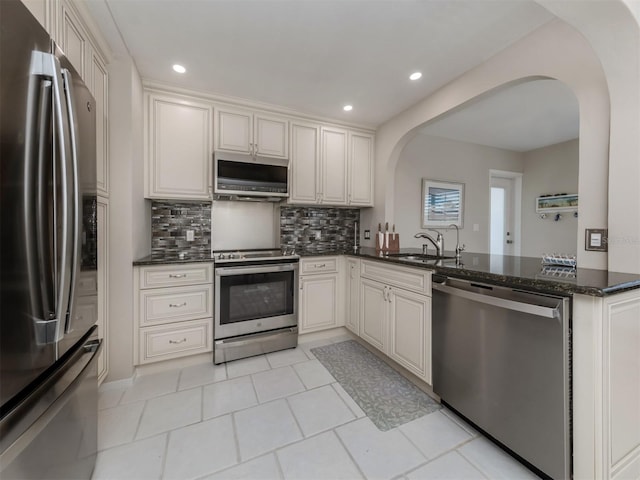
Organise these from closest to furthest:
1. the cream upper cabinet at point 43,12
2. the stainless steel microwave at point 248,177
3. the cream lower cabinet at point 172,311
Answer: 1. the cream upper cabinet at point 43,12
2. the cream lower cabinet at point 172,311
3. the stainless steel microwave at point 248,177

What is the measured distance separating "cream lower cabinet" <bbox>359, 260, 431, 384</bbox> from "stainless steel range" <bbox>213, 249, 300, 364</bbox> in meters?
0.71

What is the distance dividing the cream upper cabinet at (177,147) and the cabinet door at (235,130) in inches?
4.0

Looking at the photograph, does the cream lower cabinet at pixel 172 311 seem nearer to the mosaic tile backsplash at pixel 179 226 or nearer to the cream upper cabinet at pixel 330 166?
the mosaic tile backsplash at pixel 179 226

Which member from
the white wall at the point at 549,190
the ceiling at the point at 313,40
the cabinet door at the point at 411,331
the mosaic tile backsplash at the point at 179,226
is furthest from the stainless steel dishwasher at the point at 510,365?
the white wall at the point at 549,190

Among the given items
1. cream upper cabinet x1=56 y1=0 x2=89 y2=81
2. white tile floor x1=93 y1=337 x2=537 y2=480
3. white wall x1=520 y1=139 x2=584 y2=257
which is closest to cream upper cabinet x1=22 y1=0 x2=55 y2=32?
cream upper cabinet x1=56 y1=0 x2=89 y2=81

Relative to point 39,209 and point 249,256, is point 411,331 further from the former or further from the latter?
point 39,209

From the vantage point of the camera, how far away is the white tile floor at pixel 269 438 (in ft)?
4.19

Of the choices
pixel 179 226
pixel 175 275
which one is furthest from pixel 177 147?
pixel 175 275

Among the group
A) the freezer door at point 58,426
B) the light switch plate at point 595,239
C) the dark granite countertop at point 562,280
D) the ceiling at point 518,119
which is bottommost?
the freezer door at point 58,426

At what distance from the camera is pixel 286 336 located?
2.58 m

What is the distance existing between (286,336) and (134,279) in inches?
54.4

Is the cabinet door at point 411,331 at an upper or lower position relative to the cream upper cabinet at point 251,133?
lower

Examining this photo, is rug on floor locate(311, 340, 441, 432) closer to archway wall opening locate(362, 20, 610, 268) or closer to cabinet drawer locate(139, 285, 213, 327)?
cabinet drawer locate(139, 285, 213, 327)

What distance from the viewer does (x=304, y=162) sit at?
2.94 meters
